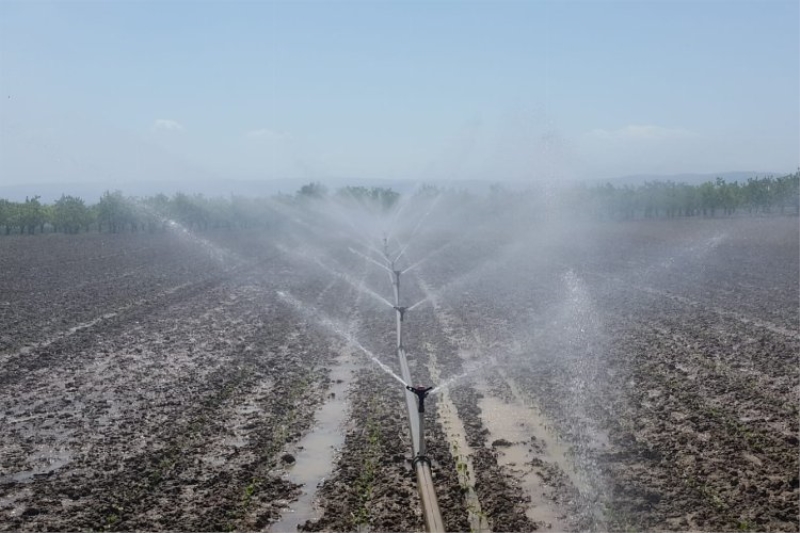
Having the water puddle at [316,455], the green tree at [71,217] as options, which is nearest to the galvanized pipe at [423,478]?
the water puddle at [316,455]

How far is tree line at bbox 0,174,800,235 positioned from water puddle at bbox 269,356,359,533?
8074 centimetres

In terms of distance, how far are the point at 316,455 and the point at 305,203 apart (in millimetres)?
109307

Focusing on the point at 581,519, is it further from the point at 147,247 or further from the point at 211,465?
the point at 147,247

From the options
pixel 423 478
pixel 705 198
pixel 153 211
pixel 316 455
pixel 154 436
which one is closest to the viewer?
pixel 423 478

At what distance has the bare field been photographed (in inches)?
317

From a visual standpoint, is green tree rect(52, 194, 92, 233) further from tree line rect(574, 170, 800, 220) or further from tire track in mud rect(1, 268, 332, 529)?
tire track in mud rect(1, 268, 332, 529)

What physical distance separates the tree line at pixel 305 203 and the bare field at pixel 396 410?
6529cm

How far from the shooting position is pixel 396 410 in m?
11.7

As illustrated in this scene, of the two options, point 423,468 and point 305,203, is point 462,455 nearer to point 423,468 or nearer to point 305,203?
point 423,468

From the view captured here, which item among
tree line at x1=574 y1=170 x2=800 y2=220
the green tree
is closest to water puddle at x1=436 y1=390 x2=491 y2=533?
the green tree

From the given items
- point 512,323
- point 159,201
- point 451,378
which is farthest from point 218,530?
point 159,201

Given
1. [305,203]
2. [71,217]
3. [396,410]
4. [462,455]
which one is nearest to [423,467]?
[462,455]

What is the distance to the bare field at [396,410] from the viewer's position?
8055mm

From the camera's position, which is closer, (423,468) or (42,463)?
(423,468)
